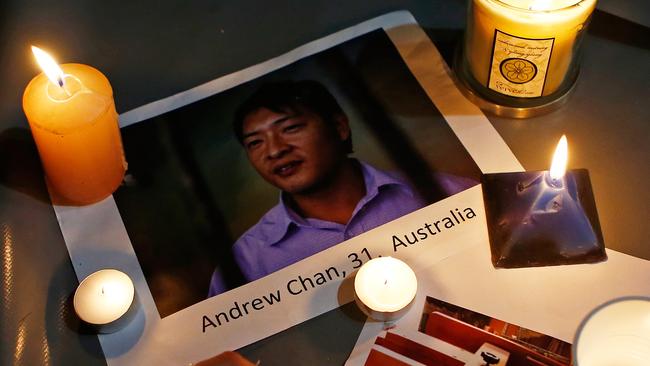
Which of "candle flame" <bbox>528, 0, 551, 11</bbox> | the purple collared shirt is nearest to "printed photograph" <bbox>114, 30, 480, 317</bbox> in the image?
the purple collared shirt

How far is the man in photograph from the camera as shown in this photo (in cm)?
50

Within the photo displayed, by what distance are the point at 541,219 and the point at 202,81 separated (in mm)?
297

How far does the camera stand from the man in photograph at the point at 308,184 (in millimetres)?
495

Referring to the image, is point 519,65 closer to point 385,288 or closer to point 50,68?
point 385,288

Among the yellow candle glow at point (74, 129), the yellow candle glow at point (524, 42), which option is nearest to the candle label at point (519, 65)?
the yellow candle glow at point (524, 42)

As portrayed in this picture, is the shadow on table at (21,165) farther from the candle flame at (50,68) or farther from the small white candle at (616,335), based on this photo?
the small white candle at (616,335)

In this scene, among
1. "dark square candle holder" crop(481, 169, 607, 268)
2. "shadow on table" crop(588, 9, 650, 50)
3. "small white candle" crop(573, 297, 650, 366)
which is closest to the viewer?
"small white candle" crop(573, 297, 650, 366)

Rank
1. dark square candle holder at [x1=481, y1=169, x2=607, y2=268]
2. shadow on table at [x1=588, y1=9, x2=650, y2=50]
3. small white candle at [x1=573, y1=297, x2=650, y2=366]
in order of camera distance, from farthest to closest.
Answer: shadow on table at [x1=588, y1=9, x2=650, y2=50] < dark square candle holder at [x1=481, y1=169, x2=607, y2=268] < small white candle at [x1=573, y1=297, x2=650, y2=366]

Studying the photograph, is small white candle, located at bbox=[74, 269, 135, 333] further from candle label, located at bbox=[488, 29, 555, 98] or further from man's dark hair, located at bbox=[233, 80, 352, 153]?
candle label, located at bbox=[488, 29, 555, 98]

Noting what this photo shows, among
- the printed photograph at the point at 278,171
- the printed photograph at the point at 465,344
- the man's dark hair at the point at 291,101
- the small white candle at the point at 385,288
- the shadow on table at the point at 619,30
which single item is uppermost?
the shadow on table at the point at 619,30

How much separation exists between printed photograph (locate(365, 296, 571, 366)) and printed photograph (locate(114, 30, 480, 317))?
9 cm

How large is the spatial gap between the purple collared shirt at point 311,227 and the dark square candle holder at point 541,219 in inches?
1.2

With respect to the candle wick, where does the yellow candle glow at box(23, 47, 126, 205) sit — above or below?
below

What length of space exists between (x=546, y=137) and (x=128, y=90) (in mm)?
344
